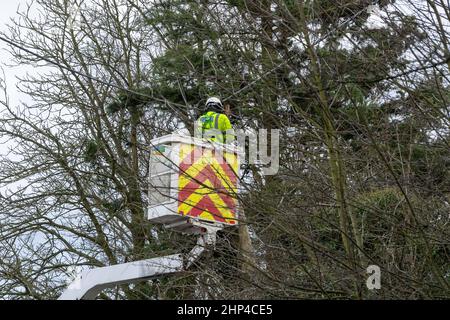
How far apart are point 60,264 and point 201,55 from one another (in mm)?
5797

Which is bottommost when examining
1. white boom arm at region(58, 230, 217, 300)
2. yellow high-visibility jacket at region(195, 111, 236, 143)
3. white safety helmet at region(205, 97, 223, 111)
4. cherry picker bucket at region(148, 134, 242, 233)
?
white boom arm at region(58, 230, 217, 300)

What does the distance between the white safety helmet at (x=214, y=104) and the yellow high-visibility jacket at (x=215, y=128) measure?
0.10m

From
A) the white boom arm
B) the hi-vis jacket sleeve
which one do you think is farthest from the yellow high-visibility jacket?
the white boom arm

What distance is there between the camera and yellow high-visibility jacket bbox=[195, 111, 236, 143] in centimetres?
861

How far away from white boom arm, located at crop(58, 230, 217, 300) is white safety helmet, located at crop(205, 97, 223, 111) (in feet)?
3.91

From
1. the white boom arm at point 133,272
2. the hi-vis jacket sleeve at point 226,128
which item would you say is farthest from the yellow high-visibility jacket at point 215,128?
the white boom arm at point 133,272

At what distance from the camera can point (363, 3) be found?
25.2 feet

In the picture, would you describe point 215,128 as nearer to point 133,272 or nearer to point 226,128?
point 226,128

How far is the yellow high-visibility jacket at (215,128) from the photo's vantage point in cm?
861

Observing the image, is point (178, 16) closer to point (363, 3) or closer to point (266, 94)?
point (266, 94)

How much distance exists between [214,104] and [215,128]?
763 mm

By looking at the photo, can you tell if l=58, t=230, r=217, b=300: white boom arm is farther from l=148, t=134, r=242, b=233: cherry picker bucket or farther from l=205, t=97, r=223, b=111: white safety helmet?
l=205, t=97, r=223, b=111: white safety helmet

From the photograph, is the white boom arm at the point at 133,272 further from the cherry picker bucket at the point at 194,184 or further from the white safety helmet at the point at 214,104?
the white safety helmet at the point at 214,104

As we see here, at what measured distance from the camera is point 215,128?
9156 millimetres
